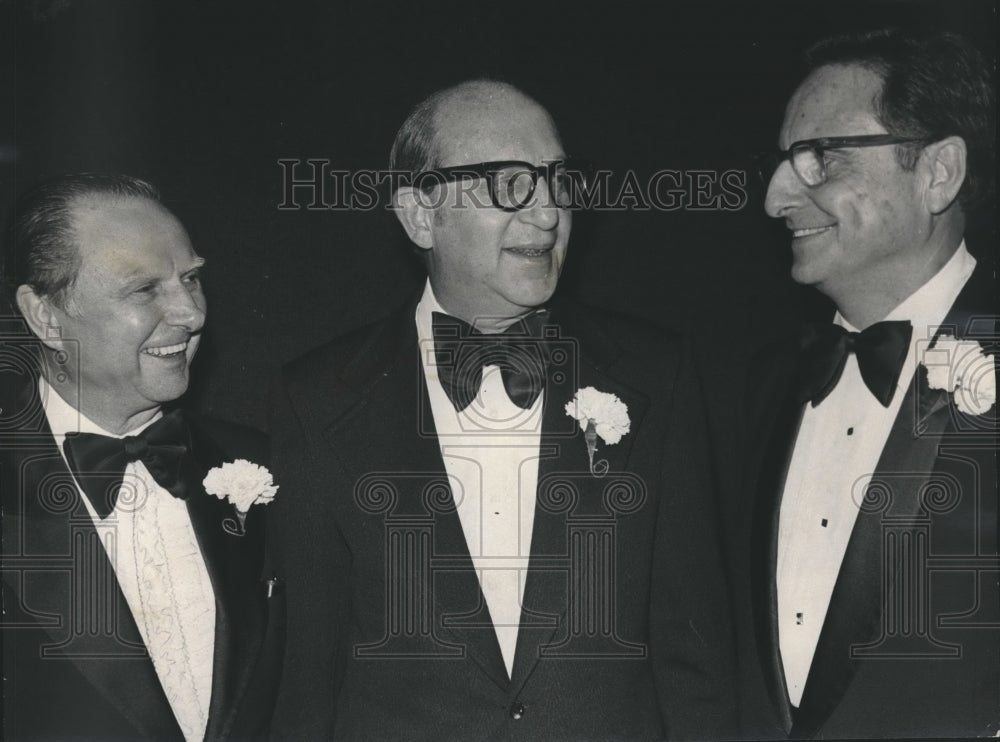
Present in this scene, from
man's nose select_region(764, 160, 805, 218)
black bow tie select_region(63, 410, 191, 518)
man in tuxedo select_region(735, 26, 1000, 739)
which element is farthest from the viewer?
man's nose select_region(764, 160, 805, 218)

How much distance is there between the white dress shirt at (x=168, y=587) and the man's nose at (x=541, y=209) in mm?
1075

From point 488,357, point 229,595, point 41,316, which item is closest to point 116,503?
point 229,595

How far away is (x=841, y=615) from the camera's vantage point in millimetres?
2631

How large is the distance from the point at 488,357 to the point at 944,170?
1.27m

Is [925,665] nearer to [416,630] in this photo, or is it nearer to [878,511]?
[878,511]

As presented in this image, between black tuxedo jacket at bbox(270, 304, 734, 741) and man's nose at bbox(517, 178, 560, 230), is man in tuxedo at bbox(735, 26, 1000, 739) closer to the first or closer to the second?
black tuxedo jacket at bbox(270, 304, 734, 741)

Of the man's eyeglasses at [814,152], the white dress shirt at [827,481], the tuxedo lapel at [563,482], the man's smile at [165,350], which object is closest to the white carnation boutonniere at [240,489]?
the man's smile at [165,350]

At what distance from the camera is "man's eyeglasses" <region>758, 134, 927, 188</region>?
2.66 m

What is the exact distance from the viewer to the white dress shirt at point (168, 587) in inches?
102

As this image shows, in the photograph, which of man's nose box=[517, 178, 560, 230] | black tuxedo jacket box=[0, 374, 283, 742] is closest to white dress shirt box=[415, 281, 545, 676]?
man's nose box=[517, 178, 560, 230]

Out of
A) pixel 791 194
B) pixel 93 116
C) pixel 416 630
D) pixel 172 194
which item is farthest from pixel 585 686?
pixel 93 116

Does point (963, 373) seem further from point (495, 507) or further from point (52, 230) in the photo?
point (52, 230)

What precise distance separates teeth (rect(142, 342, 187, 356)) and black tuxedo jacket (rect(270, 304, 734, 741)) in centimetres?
32

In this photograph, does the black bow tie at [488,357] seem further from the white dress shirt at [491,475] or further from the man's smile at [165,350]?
the man's smile at [165,350]
